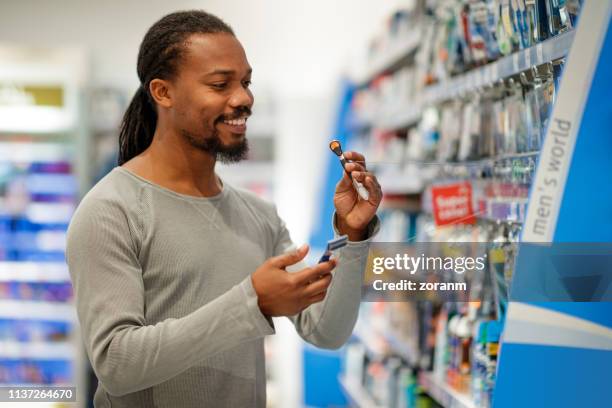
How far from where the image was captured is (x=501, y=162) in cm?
191

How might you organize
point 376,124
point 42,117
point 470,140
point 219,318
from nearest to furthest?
1. point 219,318
2. point 470,140
3. point 376,124
4. point 42,117

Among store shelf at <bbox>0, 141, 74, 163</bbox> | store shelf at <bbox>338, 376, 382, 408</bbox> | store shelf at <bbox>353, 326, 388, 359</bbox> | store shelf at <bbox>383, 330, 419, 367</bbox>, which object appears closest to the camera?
store shelf at <bbox>383, 330, 419, 367</bbox>

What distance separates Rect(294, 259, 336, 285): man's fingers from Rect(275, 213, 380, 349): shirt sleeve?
21 cm

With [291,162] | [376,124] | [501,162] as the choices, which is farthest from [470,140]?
[291,162]

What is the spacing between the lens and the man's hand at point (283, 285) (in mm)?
1353

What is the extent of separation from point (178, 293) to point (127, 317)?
0.18m

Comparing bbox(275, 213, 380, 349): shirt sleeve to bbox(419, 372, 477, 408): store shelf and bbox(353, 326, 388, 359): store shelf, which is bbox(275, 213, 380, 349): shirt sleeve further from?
bbox(353, 326, 388, 359): store shelf

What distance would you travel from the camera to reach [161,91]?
5.38 feet

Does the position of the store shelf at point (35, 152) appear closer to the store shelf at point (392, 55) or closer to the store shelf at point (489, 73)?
the store shelf at point (392, 55)

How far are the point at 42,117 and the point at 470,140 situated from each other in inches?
125

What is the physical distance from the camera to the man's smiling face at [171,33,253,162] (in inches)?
61.6

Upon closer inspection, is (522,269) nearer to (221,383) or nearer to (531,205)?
(531,205)

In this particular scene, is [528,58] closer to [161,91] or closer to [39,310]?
[161,91]

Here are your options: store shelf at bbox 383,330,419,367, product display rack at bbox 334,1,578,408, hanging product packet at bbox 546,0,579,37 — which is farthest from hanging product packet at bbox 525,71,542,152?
store shelf at bbox 383,330,419,367
